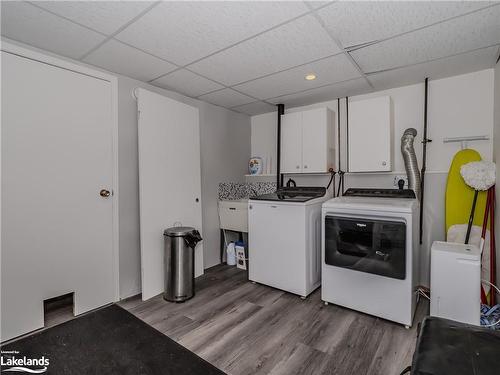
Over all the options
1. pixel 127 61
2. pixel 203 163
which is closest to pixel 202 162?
pixel 203 163

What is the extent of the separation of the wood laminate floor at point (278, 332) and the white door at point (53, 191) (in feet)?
1.97

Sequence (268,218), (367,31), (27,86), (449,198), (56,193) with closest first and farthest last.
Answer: (367,31) < (27,86) < (56,193) < (449,198) < (268,218)

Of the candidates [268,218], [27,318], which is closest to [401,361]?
[268,218]

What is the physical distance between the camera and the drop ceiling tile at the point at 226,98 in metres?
3.01

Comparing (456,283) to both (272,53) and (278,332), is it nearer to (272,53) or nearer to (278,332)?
(278,332)

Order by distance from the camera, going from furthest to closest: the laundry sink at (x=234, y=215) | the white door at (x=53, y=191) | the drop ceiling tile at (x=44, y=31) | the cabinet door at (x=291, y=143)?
the laundry sink at (x=234, y=215), the cabinet door at (x=291, y=143), the white door at (x=53, y=191), the drop ceiling tile at (x=44, y=31)

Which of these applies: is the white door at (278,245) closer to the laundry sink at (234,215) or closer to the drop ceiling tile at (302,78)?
the laundry sink at (234,215)

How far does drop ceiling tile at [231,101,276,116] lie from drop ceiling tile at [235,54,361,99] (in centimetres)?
35

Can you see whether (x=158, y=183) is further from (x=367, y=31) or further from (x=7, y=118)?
(x=367, y=31)

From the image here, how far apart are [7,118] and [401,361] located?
317 centimetres

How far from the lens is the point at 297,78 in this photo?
258 cm

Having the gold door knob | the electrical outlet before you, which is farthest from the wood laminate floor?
the electrical outlet

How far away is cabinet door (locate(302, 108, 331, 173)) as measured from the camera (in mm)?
3010
